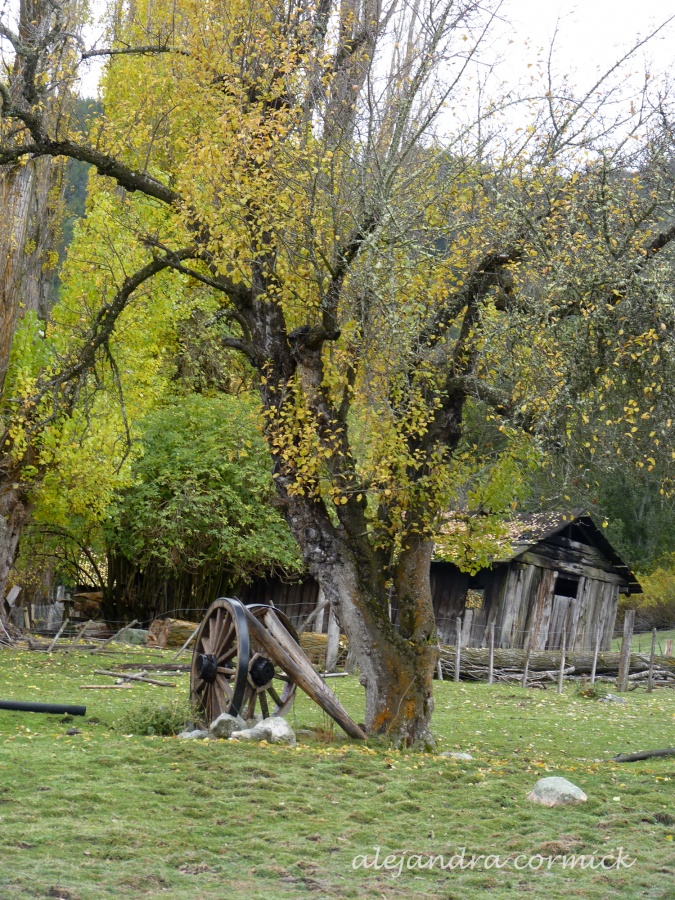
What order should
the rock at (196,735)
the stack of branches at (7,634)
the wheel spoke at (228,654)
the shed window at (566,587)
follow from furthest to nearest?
the shed window at (566,587) → the stack of branches at (7,634) → the wheel spoke at (228,654) → the rock at (196,735)

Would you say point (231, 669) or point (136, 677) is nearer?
point (231, 669)

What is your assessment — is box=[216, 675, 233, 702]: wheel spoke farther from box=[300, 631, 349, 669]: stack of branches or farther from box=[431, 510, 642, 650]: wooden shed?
box=[431, 510, 642, 650]: wooden shed

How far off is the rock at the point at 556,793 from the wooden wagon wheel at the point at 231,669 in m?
3.17

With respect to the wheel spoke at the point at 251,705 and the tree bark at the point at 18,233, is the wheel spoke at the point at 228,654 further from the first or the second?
the tree bark at the point at 18,233

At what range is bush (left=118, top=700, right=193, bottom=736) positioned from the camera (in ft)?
32.4

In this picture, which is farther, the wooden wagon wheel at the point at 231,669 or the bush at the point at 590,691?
the bush at the point at 590,691

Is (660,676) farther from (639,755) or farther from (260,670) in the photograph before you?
(260,670)

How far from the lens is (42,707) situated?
33.6 ft

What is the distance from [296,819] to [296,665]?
326cm

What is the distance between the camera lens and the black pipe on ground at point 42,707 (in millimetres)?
10044

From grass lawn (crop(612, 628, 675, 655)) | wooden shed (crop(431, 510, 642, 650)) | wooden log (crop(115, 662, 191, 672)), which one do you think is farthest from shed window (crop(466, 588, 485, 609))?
wooden log (crop(115, 662, 191, 672))

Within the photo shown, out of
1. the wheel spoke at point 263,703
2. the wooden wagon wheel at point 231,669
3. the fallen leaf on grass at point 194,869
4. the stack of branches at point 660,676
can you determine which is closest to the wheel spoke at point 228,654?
the wooden wagon wheel at point 231,669

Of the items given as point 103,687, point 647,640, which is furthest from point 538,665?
point 647,640

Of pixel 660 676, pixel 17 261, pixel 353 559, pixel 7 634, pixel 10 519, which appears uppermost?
pixel 17 261
